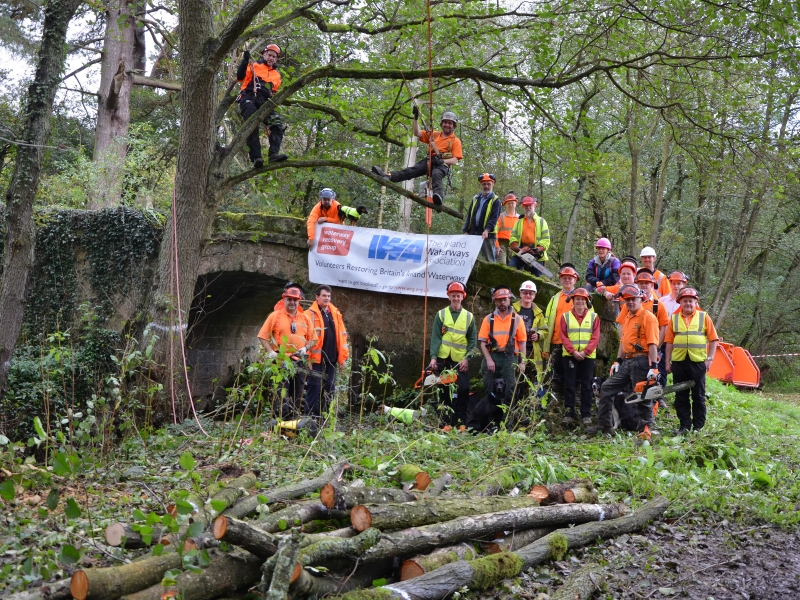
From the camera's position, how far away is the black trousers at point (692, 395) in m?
9.24

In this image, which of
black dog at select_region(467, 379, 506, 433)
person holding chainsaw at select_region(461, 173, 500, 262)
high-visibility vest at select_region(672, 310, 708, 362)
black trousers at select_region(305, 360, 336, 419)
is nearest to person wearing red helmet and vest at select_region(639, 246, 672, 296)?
high-visibility vest at select_region(672, 310, 708, 362)

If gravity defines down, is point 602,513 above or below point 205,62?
below

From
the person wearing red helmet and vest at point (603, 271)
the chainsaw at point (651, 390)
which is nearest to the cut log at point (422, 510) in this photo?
the chainsaw at point (651, 390)

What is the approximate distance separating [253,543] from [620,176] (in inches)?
800

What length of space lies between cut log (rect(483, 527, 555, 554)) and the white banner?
6.28m

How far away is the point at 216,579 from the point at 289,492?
53.2 inches

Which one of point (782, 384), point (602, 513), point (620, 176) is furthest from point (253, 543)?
point (782, 384)

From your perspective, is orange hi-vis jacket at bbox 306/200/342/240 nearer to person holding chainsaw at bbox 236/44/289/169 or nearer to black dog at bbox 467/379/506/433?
person holding chainsaw at bbox 236/44/289/169

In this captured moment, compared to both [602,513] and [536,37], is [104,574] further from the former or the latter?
[536,37]

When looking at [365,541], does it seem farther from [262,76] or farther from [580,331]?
[262,76]

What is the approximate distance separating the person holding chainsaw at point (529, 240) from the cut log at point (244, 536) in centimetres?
835

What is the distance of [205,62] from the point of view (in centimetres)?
813

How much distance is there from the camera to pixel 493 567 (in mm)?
4324

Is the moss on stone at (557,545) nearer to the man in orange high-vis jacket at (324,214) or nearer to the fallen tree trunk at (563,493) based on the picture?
the fallen tree trunk at (563,493)
